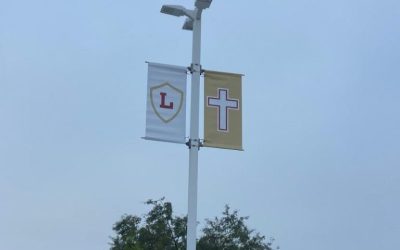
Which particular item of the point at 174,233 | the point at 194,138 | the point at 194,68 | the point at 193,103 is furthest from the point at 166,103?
the point at 174,233

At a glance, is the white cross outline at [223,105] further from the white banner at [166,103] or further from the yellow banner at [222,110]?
the white banner at [166,103]

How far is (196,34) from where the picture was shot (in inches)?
424

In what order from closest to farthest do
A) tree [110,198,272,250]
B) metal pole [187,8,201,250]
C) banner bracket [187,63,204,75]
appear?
metal pole [187,8,201,250]
banner bracket [187,63,204,75]
tree [110,198,272,250]

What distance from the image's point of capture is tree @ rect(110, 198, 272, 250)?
102 ft

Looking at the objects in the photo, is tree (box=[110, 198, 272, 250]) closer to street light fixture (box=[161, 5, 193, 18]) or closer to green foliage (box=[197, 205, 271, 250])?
green foliage (box=[197, 205, 271, 250])

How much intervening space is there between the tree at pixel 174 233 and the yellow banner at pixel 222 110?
61.0 feet

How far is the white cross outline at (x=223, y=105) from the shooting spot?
10.2 metres

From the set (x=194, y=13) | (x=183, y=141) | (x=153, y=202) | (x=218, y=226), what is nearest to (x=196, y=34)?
(x=194, y=13)

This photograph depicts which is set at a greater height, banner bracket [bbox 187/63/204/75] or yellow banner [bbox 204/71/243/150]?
banner bracket [bbox 187/63/204/75]

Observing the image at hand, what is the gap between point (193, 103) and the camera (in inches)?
405

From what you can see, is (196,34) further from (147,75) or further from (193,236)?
(193,236)

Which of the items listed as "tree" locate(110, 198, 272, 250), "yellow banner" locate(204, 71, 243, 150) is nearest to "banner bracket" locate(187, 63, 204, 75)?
"yellow banner" locate(204, 71, 243, 150)

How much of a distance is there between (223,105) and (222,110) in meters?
0.08

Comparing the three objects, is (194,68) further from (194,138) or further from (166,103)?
(194,138)
